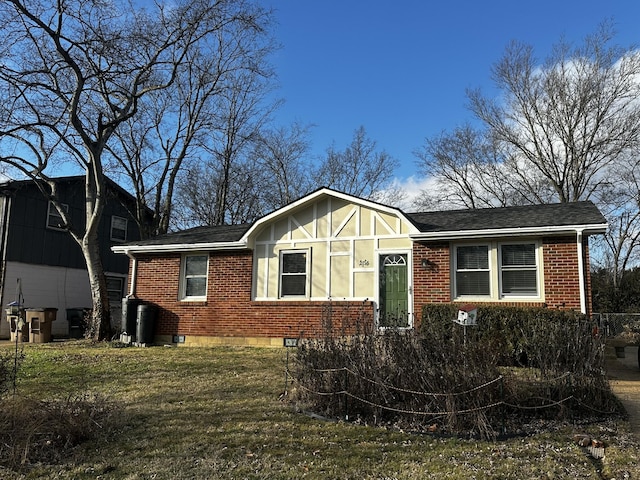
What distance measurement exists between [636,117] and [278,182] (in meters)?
19.8

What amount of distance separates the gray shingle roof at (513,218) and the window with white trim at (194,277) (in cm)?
605

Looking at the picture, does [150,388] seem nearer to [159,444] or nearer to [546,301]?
[159,444]

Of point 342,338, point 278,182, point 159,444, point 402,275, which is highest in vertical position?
point 278,182

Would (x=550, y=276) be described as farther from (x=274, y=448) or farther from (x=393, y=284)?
(x=274, y=448)

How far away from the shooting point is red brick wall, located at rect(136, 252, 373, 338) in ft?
42.8

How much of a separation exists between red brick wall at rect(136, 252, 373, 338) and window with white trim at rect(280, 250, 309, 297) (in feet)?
1.11

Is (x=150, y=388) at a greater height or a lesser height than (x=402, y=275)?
lesser

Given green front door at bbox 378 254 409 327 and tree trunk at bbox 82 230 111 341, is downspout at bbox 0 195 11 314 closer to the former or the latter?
tree trunk at bbox 82 230 111 341

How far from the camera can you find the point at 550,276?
423 inches

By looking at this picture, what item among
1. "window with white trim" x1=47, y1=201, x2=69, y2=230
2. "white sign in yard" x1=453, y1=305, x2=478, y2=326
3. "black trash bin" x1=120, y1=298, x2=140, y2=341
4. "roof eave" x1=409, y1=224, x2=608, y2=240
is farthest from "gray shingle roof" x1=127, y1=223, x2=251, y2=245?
"window with white trim" x1=47, y1=201, x2=69, y2=230

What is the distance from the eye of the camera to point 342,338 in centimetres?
671

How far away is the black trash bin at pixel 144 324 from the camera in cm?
1382

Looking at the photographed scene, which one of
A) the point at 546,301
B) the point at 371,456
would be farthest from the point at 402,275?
the point at 371,456

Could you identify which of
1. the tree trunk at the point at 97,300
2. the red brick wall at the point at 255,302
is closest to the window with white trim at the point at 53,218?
the tree trunk at the point at 97,300
